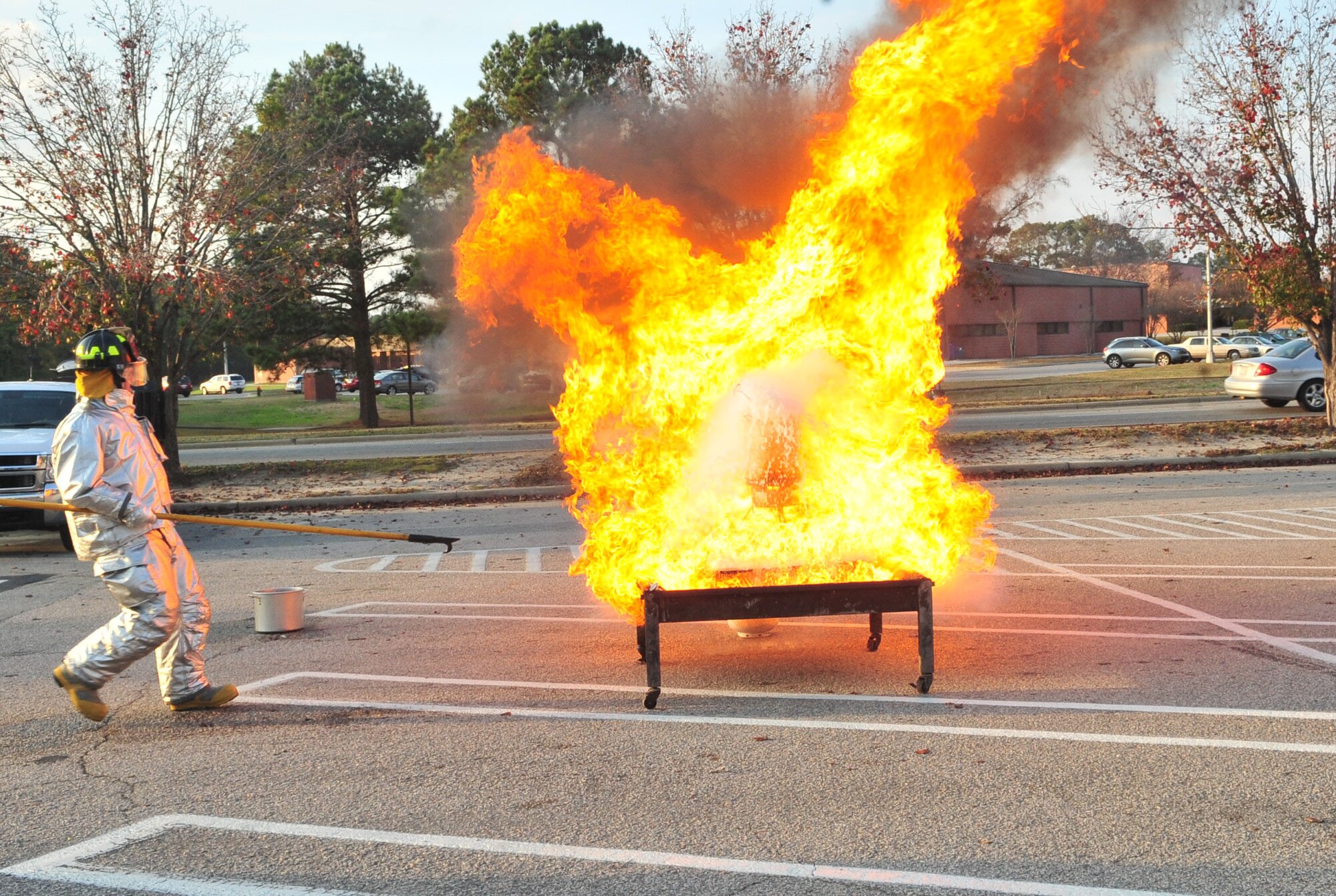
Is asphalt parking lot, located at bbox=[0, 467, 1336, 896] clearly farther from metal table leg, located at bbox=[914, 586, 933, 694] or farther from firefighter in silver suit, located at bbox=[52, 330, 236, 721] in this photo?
firefighter in silver suit, located at bbox=[52, 330, 236, 721]

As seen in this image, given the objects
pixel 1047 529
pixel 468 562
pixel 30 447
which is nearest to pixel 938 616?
pixel 1047 529

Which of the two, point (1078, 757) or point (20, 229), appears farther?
point (20, 229)

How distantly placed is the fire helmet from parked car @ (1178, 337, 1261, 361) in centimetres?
5240

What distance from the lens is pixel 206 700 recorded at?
5.78m

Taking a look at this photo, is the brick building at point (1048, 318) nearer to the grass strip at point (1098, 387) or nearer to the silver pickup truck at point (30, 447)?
the grass strip at point (1098, 387)

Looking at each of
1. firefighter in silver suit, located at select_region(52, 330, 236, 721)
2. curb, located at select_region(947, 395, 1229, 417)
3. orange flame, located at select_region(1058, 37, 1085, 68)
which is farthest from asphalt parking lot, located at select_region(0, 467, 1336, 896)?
curb, located at select_region(947, 395, 1229, 417)

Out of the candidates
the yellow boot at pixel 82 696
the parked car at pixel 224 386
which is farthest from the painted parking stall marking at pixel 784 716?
the parked car at pixel 224 386

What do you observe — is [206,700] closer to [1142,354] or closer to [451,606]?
[451,606]

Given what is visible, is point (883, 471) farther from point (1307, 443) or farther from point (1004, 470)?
point (1307, 443)

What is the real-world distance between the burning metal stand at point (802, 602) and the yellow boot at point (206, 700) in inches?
83.4

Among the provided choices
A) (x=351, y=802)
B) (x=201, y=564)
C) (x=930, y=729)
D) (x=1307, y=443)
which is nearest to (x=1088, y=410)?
(x=1307, y=443)

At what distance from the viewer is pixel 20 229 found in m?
16.0

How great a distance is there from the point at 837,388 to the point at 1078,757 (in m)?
2.92

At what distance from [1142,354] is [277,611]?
51.3 meters
